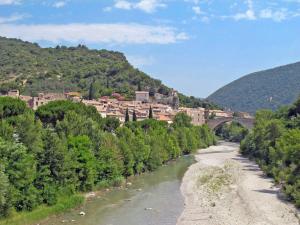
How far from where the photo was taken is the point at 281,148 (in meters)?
48.1

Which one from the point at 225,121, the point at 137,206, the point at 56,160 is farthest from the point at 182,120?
the point at 56,160

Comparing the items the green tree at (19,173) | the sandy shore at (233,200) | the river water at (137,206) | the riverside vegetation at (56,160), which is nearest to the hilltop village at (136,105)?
the riverside vegetation at (56,160)

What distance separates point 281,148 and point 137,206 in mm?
17638

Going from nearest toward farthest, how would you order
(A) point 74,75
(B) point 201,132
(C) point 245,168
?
1. (C) point 245,168
2. (B) point 201,132
3. (A) point 74,75

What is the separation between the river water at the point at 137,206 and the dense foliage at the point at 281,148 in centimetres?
876

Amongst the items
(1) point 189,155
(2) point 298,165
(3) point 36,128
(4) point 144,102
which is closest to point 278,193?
(2) point 298,165

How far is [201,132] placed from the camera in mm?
112188

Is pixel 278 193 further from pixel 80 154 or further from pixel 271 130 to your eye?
pixel 271 130

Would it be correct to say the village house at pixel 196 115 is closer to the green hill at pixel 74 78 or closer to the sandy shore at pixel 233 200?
the green hill at pixel 74 78

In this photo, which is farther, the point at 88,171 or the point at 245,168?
the point at 245,168

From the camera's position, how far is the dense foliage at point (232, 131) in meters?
136

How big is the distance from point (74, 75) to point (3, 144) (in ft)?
463

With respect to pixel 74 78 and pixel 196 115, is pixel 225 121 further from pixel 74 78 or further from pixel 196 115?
pixel 74 78

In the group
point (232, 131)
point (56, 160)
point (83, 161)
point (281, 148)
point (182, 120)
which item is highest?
point (182, 120)
